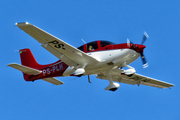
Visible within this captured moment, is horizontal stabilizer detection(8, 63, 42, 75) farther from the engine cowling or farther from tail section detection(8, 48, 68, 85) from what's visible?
the engine cowling

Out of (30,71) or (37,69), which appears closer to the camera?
(30,71)

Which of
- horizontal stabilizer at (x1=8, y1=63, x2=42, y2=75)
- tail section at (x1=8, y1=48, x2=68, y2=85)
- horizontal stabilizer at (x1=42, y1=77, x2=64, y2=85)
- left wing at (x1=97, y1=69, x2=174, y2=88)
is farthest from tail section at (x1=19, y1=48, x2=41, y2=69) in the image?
left wing at (x1=97, y1=69, x2=174, y2=88)

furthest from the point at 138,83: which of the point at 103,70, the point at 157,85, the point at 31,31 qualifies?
the point at 31,31

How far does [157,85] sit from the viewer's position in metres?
26.7

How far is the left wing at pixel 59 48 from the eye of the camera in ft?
60.5

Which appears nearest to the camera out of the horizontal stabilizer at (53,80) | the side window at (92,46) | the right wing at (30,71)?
the side window at (92,46)

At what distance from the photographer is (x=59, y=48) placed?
20.0 meters

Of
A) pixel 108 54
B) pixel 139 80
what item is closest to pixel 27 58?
pixel 108 54

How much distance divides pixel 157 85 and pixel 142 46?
25.0 feet

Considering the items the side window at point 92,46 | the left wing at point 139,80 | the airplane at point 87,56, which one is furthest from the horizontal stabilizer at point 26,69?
the left wing at point 139,80

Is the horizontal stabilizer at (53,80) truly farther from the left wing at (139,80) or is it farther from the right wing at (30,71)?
the left wing at (139,80)

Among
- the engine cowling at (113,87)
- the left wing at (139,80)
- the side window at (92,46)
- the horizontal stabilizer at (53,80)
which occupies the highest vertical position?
the side window at (92,46)

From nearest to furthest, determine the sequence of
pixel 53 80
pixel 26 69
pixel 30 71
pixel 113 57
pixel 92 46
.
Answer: pixel 113 57 < pixel 92 46 < pixel 26 69 < pixel 30 71 < pixel 53 80

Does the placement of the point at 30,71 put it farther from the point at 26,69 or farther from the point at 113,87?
the point at 113,87
